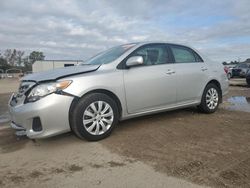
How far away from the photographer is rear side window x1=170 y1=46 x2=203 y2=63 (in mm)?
5805

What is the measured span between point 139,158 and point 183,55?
119 inches

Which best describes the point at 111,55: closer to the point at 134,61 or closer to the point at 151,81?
the point at 134,61

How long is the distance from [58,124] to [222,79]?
13.7 feet

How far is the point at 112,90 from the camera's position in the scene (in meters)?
4.62

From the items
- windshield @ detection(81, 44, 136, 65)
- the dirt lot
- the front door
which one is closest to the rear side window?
the front door

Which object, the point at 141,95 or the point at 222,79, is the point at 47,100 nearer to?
the point at 141,95

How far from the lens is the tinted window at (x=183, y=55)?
5805mm

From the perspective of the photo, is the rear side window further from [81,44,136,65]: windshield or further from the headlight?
the headlight

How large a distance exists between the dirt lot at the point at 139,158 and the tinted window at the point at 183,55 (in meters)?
1.36

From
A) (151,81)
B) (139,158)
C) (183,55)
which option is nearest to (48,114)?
(139,158)

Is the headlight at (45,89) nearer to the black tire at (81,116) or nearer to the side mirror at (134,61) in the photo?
the black tire at (81,116)

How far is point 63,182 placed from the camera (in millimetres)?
3061

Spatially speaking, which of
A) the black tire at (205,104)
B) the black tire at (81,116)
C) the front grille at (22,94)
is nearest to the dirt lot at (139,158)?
the black tire at (81,116)

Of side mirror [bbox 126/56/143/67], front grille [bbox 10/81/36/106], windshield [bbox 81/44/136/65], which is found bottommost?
front grille [bbox 10/81/36/106]
